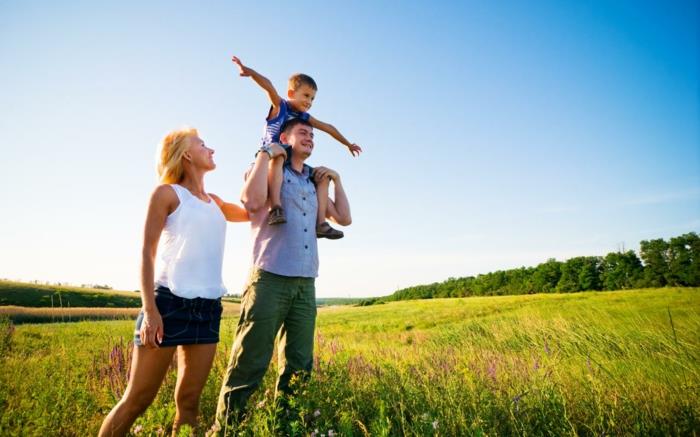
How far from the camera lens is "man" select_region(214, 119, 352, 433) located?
2.56 meters

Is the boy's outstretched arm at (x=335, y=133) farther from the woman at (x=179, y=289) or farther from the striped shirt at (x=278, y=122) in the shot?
the woman at (x=179, y=289)

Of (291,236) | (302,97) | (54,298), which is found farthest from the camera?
(54,298)

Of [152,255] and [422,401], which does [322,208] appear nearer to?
[152,255]

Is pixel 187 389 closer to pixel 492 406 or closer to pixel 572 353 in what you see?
pixel 492 406

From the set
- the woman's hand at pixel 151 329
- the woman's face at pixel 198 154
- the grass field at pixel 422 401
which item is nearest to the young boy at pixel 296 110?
the woman's face at pixel 198 154

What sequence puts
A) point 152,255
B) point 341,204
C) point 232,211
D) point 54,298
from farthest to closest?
point 54,298, point 341,204, point 232,211, point 152,255

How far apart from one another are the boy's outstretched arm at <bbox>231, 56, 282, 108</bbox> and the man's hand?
1.30 meters

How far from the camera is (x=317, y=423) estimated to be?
2.52 meters

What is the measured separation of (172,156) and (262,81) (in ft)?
6.36

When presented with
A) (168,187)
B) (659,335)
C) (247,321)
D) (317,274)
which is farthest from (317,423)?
(659,335)

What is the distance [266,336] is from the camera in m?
2.59

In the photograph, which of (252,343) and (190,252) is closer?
(190,252)

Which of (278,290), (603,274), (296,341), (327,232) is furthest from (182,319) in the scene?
(603,274)

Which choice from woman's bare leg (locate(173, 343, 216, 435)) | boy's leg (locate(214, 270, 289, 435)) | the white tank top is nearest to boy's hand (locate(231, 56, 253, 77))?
the white tank top
